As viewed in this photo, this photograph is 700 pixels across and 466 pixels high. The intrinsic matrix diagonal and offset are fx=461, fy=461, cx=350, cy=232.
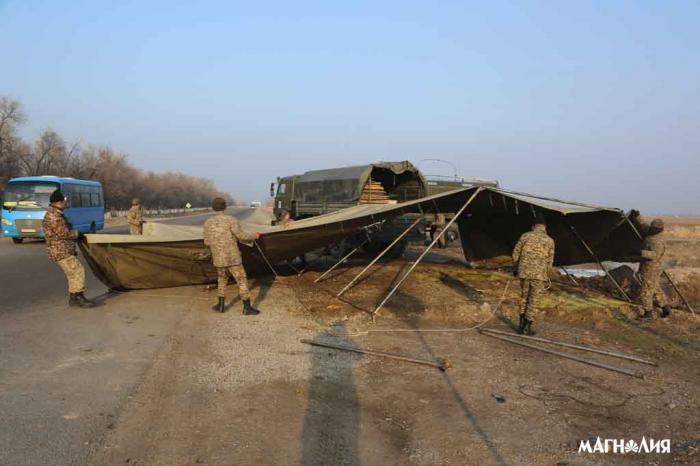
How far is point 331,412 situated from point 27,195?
18.0m

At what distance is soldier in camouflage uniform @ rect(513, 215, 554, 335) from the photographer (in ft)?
20.0

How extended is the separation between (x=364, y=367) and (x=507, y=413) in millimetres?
1524

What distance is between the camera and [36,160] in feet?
150

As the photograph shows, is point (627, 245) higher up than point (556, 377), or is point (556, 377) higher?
point (627, 245)

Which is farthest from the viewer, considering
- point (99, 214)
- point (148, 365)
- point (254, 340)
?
point (99, 214)

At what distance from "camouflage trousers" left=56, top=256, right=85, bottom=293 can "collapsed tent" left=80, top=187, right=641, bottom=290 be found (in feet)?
1.31

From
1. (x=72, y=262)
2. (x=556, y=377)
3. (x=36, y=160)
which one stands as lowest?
(x=556, y=377)

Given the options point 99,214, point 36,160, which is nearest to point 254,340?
point 99,214

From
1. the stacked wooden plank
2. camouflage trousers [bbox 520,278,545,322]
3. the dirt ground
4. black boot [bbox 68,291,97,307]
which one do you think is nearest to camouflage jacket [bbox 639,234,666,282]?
the dirt ground

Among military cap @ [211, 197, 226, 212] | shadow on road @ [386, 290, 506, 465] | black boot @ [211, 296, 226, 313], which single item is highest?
military cap @ [211, 197, 226, 212]

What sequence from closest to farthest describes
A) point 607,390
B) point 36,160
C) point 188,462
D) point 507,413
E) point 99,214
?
1. point 188,462
2. point 507,413
3. point 607,390
4. point 99,214
5. point 36,160

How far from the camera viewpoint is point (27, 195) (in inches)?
671

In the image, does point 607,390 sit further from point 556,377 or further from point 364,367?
point 364,367

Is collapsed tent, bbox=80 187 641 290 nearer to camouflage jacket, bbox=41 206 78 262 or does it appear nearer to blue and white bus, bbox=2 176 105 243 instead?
camouflage jacket, bbox=41 206 78 262
